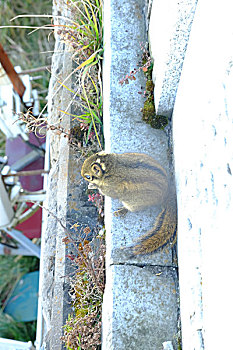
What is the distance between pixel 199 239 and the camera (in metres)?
2.21

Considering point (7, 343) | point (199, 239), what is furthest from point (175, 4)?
point (7, 343)

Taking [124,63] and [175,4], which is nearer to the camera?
[175,4]

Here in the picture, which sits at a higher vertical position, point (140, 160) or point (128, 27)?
point (128, 27)

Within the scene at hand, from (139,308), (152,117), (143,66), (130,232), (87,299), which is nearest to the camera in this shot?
(139,308)

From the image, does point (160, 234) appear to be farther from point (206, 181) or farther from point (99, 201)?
point (99, 201)

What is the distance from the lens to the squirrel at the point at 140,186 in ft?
8.38

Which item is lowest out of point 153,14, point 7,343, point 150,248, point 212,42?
point 7,343

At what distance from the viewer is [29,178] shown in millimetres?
5766

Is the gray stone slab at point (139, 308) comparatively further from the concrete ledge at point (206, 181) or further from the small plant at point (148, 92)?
the small plant at point (148, 92)

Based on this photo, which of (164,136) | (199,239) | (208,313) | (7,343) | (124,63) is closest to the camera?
(208,313)

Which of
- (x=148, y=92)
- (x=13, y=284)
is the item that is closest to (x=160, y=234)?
(x=148, y=92)

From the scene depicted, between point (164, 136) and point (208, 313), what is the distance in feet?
4.57

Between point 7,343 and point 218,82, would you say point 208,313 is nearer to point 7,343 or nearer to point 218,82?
point 218,82

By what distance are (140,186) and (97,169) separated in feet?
1.03
